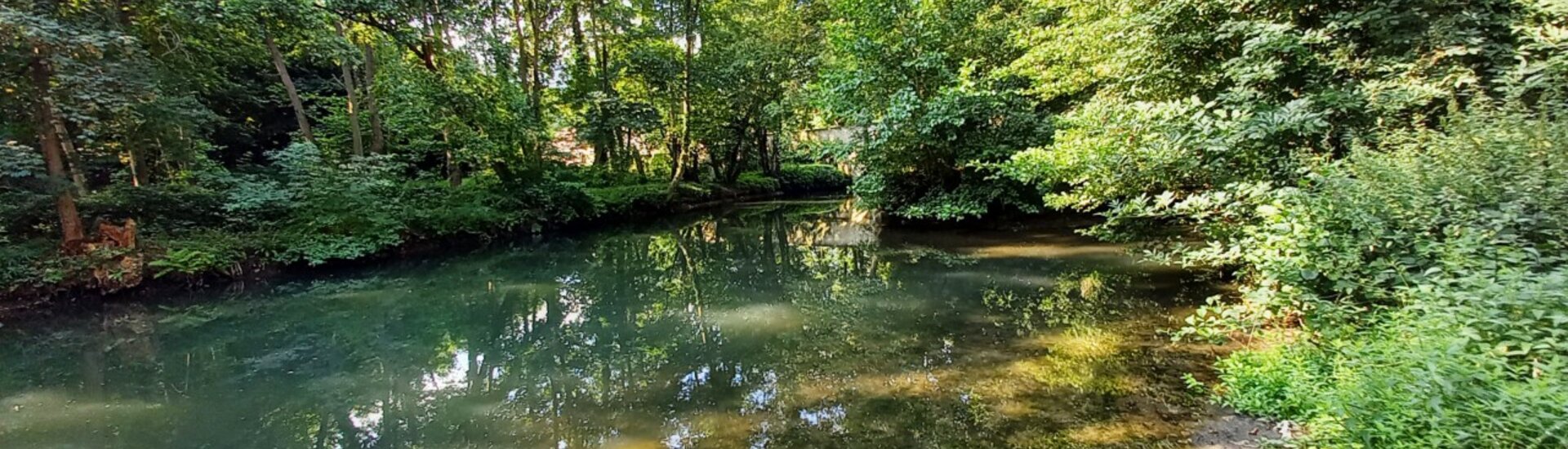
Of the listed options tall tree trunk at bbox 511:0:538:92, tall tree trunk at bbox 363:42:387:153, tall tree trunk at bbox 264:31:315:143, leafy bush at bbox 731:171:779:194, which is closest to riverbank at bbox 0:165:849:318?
tall tree trunk at bbox 363:42:387:153

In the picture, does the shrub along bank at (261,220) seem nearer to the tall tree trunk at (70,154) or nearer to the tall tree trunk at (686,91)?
the tall tree trunk at (70,154)

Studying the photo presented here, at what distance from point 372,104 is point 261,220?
3838 millimetres

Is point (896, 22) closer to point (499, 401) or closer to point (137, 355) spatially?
point (499, 401)

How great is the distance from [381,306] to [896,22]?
876cm

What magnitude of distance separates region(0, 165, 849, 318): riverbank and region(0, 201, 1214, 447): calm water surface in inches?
23.5

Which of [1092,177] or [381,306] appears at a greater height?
[1092,177]

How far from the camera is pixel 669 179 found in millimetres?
21297

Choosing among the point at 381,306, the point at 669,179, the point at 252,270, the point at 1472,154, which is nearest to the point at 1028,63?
the point at 1472,154

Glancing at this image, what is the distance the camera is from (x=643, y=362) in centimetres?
531

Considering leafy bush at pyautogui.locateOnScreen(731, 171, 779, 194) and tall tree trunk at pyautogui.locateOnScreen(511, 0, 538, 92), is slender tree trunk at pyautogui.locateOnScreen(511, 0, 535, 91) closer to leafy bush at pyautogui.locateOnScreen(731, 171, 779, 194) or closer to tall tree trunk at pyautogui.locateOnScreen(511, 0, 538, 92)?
tall tree trunk at pyautogui.locateOnScreen(511, 0, 538, 92)

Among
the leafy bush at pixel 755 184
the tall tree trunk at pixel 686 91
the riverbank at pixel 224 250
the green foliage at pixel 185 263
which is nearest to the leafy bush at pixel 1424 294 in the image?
the green foliage at pixel 185 263

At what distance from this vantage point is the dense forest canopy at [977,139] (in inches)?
106

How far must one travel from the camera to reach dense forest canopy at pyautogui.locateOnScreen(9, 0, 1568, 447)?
270 centimetres

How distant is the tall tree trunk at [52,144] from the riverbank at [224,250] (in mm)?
286
